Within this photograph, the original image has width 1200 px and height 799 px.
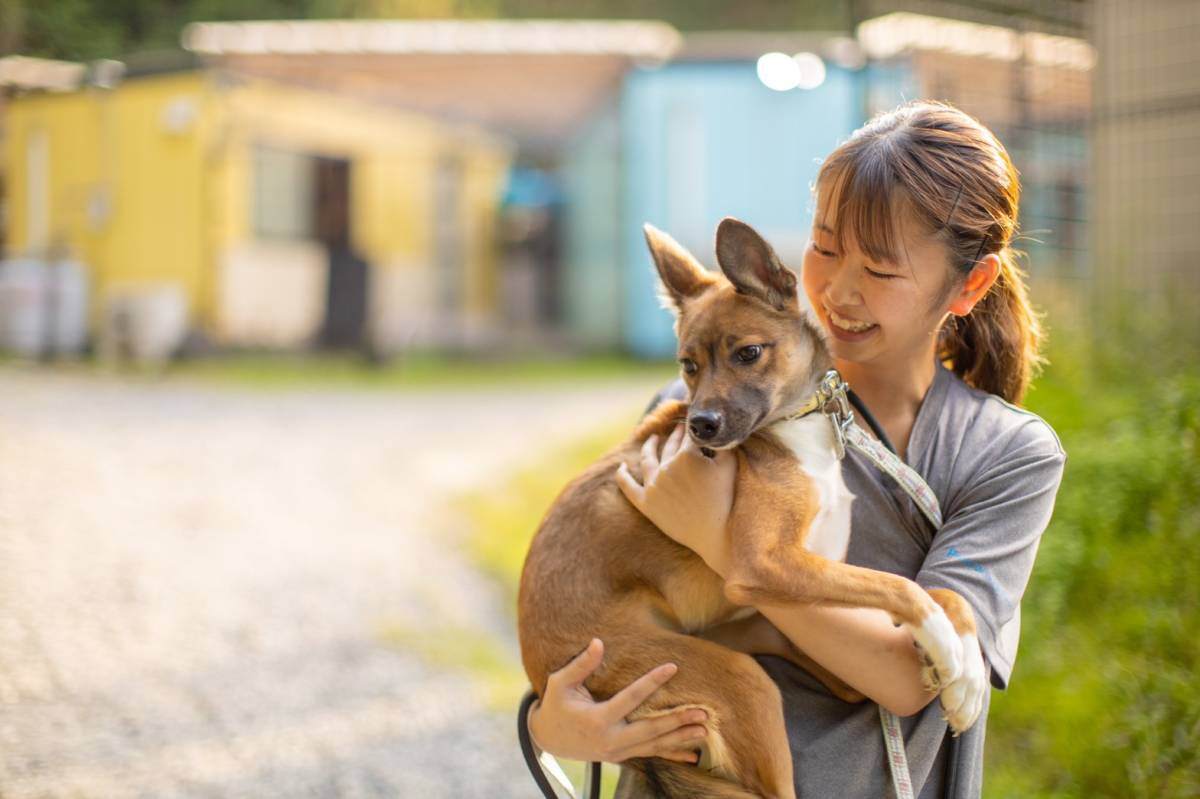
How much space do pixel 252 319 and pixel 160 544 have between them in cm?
824

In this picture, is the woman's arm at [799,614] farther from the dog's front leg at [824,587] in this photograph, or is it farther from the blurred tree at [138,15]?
the blurred tree at [138,15]

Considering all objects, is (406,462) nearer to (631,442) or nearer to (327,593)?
(327,593)

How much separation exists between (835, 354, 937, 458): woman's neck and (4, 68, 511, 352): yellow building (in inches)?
147

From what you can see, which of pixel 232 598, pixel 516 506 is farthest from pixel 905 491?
pixel 516 506

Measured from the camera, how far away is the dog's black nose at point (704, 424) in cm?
227

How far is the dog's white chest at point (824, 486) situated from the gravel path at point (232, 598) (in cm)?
291

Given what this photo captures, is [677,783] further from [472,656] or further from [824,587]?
[472,656]

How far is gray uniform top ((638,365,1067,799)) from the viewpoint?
2.05 metres

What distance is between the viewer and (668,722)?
2104mm

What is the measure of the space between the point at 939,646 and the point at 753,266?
1.00m

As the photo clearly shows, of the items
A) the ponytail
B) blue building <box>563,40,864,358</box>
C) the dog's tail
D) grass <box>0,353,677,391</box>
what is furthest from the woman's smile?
blue building <box>563,40,864,358</box>

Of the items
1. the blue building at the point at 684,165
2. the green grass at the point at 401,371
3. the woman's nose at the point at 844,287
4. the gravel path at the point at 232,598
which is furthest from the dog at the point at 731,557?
the blue building at the point at 684,165

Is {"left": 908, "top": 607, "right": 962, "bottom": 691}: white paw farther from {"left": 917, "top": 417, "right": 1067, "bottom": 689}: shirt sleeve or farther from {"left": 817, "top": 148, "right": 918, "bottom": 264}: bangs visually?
{"left": 817, "top": 148, "right": 918, "bottom": 264}: bangs

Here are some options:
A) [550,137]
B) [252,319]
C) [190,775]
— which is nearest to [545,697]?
[190,775]
